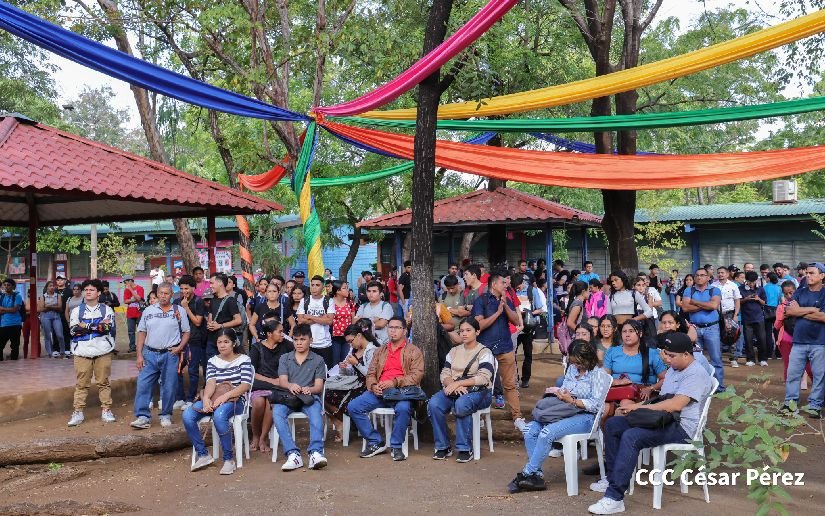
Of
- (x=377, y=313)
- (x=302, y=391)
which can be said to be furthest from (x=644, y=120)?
(x=302, y=391)

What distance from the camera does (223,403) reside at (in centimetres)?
686

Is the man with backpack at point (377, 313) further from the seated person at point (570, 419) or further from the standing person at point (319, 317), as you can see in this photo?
the seated person at point (570, 419)

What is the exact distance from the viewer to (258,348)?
24.7 feet

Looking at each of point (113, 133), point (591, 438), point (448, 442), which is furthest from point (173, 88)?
point (113, 133)

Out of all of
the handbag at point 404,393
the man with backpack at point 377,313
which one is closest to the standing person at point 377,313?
the man with backpack at point 377,313

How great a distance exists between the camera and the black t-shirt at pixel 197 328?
28.8 ft

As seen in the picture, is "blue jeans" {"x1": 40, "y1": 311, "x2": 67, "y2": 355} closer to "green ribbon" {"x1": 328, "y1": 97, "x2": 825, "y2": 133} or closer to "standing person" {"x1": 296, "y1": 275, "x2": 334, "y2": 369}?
"standing person" {"x1": 296, "y1": 275, "x2": 334, "y2": 369}

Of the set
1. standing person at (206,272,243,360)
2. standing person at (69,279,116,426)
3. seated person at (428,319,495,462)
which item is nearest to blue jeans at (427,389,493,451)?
seated person at (428,319,495,462)

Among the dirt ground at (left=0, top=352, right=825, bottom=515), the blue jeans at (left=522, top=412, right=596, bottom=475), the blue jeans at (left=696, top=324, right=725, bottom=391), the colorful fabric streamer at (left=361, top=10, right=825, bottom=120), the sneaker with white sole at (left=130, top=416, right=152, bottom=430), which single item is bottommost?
the dirt ground at (left=0, top=352, right=825, bottom=515)

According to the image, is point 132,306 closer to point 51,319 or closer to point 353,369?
point 51,319

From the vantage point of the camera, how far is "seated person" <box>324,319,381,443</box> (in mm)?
7773

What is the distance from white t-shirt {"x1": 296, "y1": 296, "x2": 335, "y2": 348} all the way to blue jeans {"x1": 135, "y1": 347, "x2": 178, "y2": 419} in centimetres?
147

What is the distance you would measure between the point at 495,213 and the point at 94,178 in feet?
24.7

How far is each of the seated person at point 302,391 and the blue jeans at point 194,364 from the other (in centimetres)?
196
